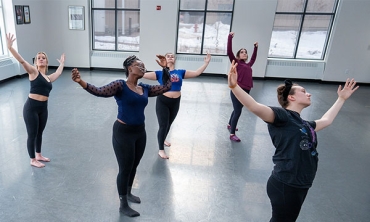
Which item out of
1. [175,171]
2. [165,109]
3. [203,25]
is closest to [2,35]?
[203,25]

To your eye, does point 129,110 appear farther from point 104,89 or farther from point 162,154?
point 162,154

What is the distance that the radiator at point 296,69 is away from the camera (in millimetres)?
9023

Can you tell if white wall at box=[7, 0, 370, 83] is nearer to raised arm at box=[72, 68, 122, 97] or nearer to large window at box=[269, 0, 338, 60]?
large window at box=[269, 0, 338, 60]

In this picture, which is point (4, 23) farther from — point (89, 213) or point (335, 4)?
point (335, 4)

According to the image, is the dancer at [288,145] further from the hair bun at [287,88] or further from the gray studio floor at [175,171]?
the gray studio floor at [175,171]

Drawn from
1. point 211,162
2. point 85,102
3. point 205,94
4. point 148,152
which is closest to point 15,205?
point 148,152

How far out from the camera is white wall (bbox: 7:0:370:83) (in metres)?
8.31

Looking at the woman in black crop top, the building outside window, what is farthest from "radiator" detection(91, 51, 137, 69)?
the woman in black crop top

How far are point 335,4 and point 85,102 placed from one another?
816cm

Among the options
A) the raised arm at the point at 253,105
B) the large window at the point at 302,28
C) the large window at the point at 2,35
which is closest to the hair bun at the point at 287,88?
the raised arm at the point at 253,105

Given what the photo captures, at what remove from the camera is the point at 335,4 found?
336 inches

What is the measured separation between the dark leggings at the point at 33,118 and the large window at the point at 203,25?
6644 millimetres

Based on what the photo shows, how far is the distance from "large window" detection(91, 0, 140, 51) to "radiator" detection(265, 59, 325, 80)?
4.73 meters

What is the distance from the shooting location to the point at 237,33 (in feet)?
28.3
